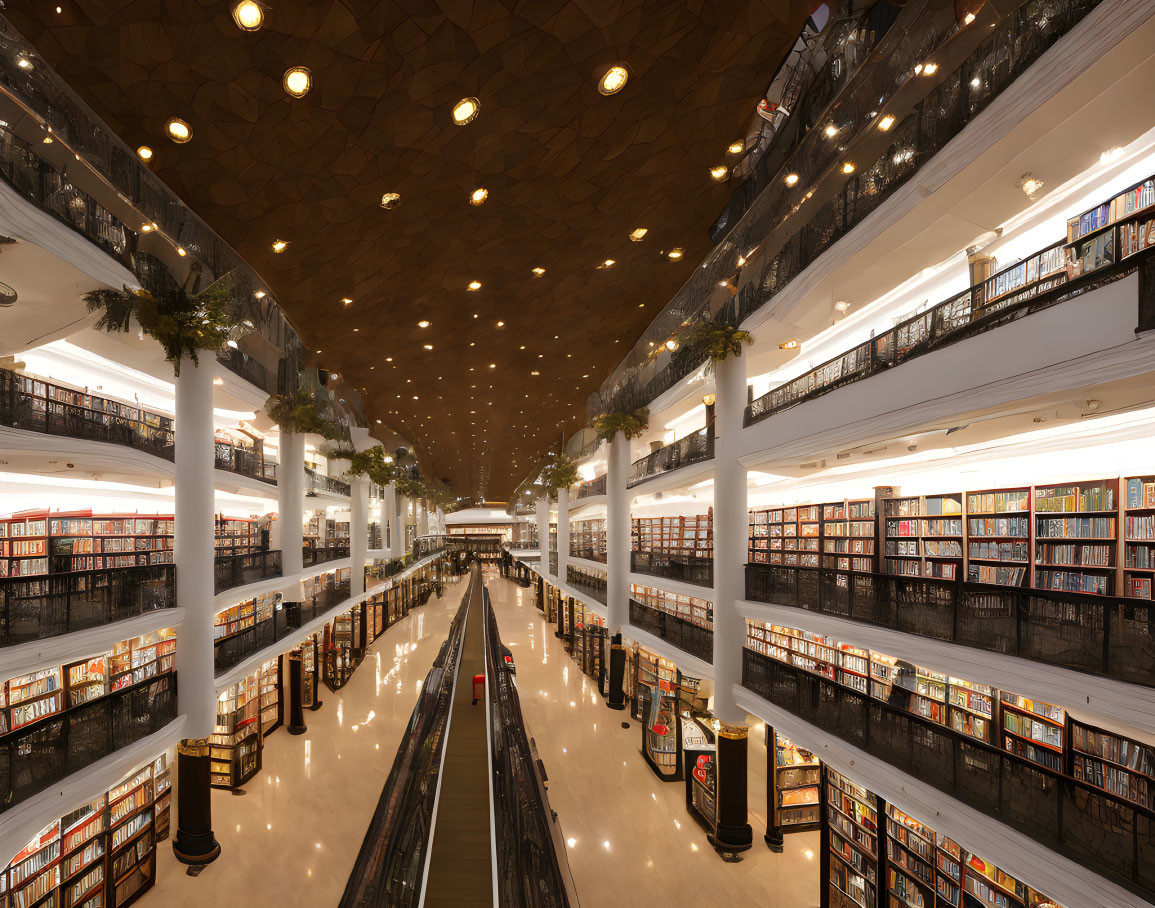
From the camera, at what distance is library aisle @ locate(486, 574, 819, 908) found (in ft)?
25.1

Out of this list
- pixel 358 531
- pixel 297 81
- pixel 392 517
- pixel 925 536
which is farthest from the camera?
pixel 392 517

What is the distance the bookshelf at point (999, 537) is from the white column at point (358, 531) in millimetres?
16119

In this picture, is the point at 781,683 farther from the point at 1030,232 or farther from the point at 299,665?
the point at 299,665

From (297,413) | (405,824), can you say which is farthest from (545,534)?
(405,824)

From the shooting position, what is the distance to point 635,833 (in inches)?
359

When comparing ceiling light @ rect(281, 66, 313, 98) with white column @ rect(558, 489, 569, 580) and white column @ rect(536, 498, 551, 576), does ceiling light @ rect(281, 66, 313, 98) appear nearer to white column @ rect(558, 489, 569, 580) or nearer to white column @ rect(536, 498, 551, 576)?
white column @ rect(558, 489, 569, 580)

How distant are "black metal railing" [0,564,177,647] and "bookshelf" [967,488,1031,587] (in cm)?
890

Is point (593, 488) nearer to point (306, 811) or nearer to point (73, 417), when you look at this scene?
point (306, 811)

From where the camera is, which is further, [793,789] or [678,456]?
[678,456]

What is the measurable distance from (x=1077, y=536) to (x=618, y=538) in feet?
32.5

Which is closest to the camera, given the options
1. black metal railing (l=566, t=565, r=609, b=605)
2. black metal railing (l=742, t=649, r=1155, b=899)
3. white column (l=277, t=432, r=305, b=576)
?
black metal railing (l=742, t=649, r=1155, b=899)

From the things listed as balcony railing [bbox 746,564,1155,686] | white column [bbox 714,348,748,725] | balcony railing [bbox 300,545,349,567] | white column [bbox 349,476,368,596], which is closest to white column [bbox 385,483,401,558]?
white column [bbox 349,476,368,596]

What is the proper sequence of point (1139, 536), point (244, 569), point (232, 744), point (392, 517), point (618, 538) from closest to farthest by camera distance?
point (1139, 536) → point (232, 744) → point (244, 569) → point (618, 538) → point (392, 517)

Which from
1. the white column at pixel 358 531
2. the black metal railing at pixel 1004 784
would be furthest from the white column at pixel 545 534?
the black metal railing at pixel 1004 784
